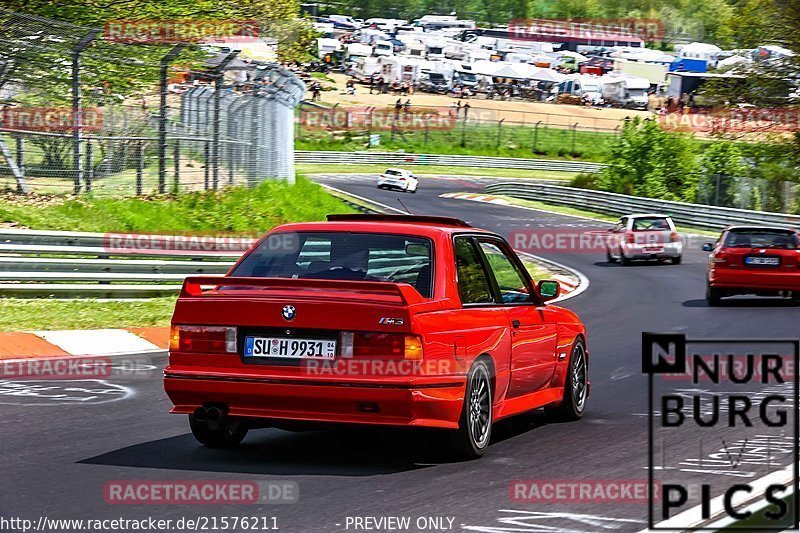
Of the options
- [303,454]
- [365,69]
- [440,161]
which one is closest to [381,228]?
[303,454]

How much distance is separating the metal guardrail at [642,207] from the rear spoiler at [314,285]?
111ft

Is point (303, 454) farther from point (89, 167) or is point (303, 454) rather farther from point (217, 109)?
point (217, 109)

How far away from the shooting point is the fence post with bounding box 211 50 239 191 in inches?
866

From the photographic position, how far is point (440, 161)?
76938mm

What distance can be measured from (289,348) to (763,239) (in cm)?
1600

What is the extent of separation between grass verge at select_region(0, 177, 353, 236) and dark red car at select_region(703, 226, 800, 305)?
8.13 meters

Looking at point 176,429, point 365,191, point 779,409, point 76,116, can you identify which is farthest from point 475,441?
point 365,191

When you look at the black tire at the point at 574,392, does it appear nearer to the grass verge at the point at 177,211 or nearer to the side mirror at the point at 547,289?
the side mirror at the point at 547,289

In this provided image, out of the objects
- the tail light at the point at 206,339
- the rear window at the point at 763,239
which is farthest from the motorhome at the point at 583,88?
the tail light at the point at 206,339

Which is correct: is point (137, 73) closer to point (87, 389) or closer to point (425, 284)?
point (87, 389)

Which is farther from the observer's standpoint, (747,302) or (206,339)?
(747,302)

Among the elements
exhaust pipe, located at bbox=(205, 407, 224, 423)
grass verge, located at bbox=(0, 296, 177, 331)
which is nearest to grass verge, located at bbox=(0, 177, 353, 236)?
grass verge, located at bbox=(0, 296, 177, 331)

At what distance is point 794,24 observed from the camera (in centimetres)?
4325

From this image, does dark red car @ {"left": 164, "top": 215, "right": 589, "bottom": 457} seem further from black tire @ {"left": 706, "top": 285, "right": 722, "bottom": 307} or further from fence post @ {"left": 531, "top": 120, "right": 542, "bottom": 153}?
fence post @ {"left": 531, "top": 120, "right": 542, "bottom": 153}
